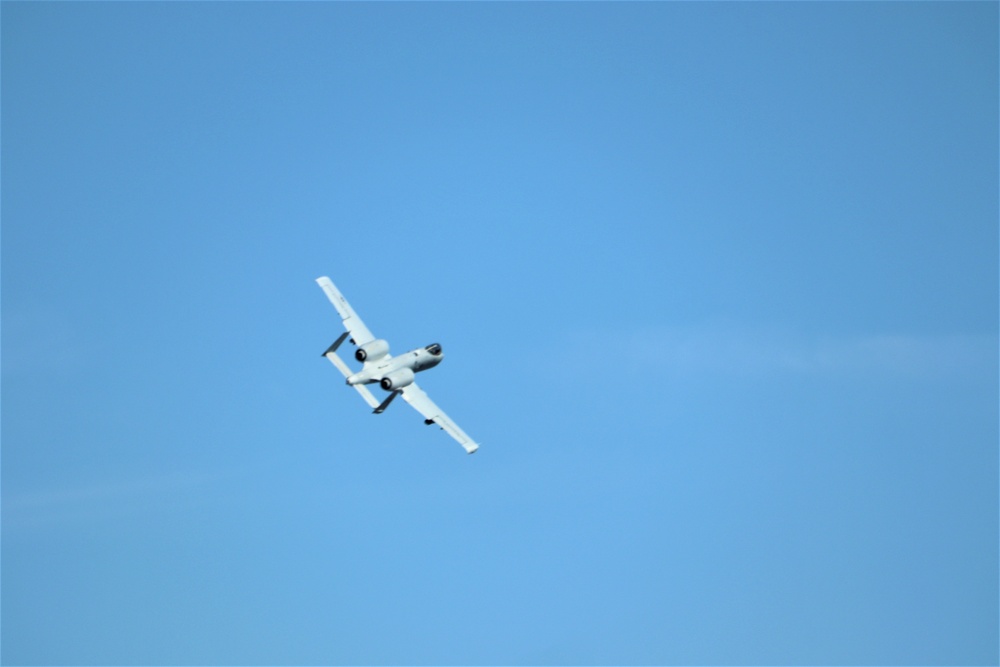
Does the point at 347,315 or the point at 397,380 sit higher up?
the point at 347,315

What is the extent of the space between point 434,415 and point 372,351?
317 inches

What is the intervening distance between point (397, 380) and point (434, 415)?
467 centimetres

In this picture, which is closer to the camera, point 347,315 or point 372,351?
point 372,351

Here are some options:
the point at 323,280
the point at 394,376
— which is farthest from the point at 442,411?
the point at 323,280

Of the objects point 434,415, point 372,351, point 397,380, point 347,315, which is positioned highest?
point 347,315

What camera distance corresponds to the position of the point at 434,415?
158 m

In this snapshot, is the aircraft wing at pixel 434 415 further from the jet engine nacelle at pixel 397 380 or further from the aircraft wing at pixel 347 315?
the aircraft wing at pixel 347 315

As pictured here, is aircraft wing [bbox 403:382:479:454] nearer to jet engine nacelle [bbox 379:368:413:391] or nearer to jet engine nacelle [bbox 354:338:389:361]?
jet engine nacelle [bbox 379:368:413:391]

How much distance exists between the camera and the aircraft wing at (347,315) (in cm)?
16150

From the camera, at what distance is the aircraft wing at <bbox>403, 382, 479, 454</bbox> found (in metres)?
157

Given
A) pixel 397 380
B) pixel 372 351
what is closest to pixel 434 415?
pixel 397 380

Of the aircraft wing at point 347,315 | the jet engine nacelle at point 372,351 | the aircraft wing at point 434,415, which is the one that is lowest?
the aircraft wing at point 434,415

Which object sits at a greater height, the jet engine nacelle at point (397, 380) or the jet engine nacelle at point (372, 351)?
the jet engine nacelle at point (372, 351)

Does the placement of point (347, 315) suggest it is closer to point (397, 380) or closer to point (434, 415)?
point (397, 380)
